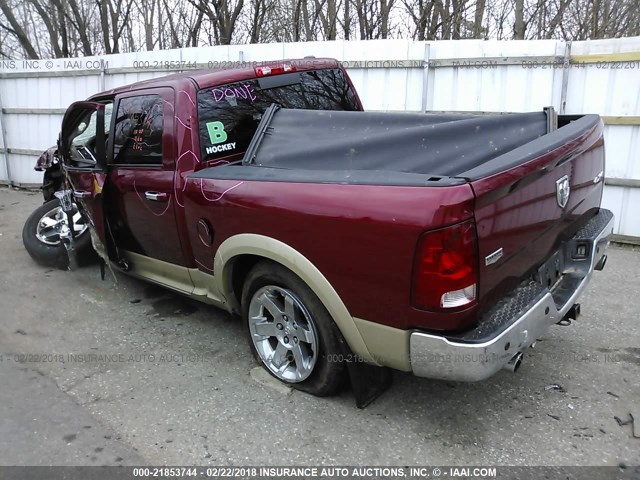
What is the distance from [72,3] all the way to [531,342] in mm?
19599

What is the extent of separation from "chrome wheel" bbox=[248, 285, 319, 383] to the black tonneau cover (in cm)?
79

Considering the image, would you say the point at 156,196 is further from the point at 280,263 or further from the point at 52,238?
the point at 52,238

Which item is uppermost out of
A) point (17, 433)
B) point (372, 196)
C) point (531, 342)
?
point (372, 196)

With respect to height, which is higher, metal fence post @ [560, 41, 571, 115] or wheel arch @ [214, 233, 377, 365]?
metal fence post @ [560, 41, 571, 115]

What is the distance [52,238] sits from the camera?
19.0ft

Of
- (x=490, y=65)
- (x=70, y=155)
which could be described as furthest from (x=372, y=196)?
(x=490, y=65)

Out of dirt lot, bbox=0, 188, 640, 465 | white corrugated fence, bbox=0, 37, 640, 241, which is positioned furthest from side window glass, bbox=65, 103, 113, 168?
white corrugated fence, bbox=0, 37, 640, 241

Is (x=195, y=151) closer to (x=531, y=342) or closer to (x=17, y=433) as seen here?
(x=17, y=433)

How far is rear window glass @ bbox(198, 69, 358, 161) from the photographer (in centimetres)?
344

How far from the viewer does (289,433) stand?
281cm

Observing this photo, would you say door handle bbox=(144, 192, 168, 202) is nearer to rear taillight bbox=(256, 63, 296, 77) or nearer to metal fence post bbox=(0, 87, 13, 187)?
rear taillight bbox=(256, 63, 296, 77)

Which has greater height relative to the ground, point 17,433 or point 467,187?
point 467,187

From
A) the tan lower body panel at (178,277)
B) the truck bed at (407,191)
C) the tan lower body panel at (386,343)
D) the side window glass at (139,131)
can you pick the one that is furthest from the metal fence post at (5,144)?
the tan lower body panel at (386,343)

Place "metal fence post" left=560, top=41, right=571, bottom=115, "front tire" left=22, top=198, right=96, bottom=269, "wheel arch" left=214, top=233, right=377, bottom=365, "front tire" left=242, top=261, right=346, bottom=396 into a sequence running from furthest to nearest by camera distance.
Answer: "metal fence post" left=560, top=41, right=571, bottom=115
"front tire" left=22, top=198, right=96, bottom=269
"front tire" left=242, top=261, right=346, bottom=396
"wheel arch" left=214, top=233, right=377, bottom=365
